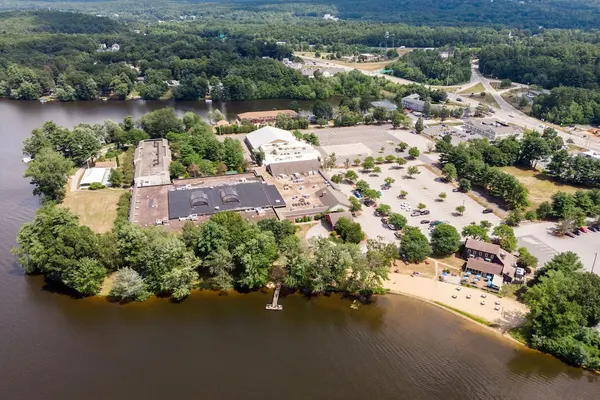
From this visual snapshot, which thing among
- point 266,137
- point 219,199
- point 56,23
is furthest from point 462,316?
point 56,23

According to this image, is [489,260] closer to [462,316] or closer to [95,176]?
[462,316]

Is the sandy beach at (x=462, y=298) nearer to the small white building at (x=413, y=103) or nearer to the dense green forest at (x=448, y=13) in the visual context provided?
the small white building at (x=413, y=103)

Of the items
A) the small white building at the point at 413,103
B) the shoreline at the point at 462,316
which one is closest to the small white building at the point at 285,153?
the shoreline at the point at 462,316

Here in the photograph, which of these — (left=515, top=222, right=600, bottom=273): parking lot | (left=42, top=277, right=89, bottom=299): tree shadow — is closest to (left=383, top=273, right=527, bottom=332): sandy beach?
(left=515, top=222, right=600, bottom=273): parking lot

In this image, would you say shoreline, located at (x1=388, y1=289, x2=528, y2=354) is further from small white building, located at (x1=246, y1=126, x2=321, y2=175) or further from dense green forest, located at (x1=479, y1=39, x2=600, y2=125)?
dense green forest, located at (x1=479, y1=39, x2=600, y2=125)

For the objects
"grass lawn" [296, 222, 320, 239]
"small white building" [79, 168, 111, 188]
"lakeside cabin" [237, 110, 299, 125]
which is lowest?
"grass lawn" [296, 222, 320, 239]

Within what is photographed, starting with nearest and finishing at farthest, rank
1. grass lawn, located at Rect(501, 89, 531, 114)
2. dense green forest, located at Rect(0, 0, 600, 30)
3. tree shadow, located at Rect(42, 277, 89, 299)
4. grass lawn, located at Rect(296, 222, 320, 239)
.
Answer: tree shadow, located at Rect(42, 277, 89, 299), grass lawn, located at Rect(296, 222, 320, 239), grass lawn, located at Rect(501, 89, 531, 114), dense green forest, located at Rect(0, 0, 600, 30)

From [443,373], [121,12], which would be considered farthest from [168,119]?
[121,12]

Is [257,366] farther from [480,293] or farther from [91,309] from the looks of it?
[480,293]
